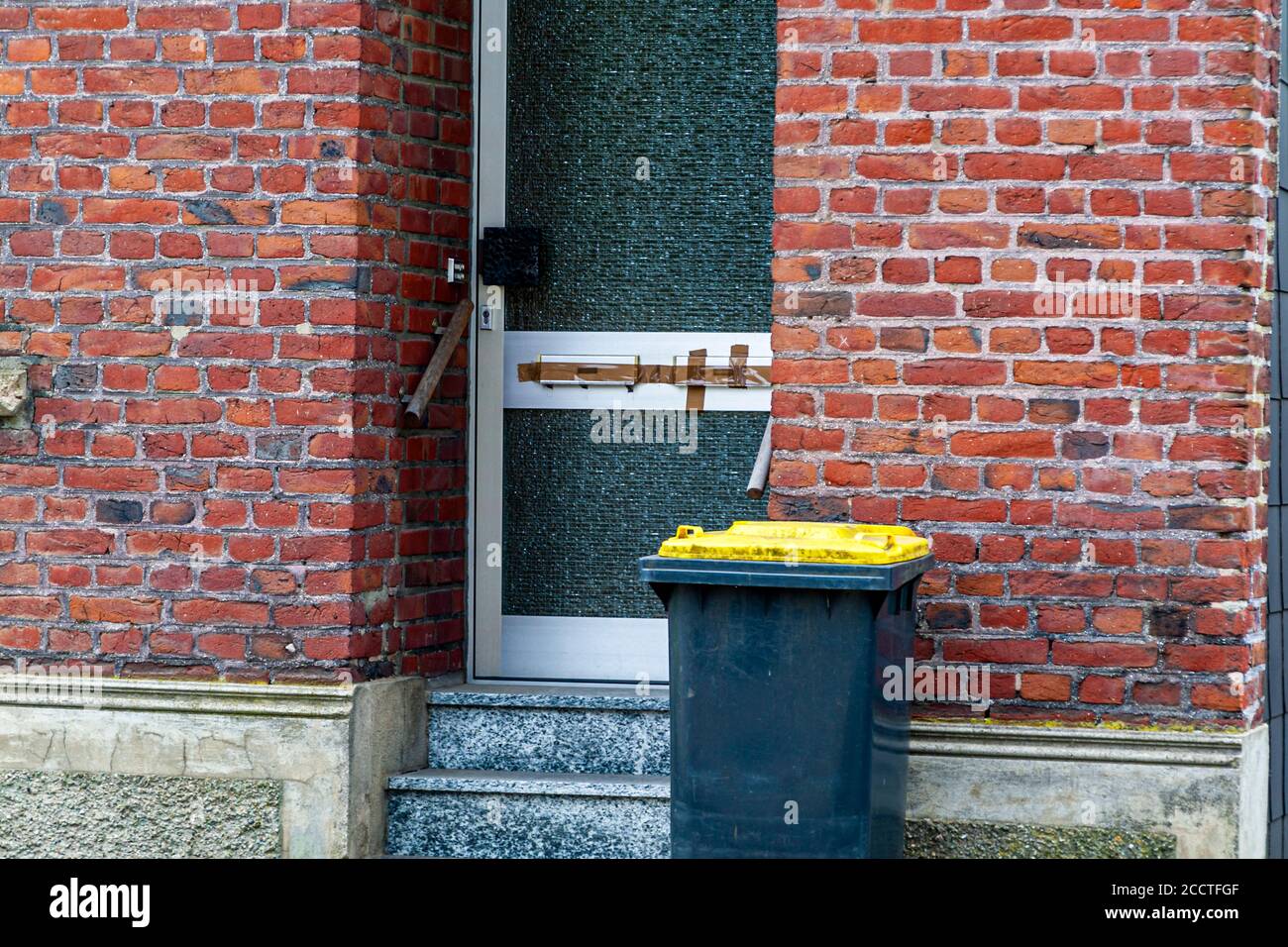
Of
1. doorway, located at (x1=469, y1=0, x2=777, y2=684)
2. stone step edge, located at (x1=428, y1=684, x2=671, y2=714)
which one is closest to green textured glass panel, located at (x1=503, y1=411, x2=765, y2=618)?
doorway, located at (x1=469, y1=0, x2=777, y2=684)

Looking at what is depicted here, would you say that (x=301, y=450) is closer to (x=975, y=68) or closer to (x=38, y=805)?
(x=38, y=805)

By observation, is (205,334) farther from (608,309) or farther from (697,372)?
(697,372)

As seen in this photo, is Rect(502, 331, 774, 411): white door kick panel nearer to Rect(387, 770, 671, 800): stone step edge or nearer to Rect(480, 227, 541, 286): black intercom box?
Rect(480, 227, 541, 286): black intercom box

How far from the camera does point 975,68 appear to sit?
4.77 metres

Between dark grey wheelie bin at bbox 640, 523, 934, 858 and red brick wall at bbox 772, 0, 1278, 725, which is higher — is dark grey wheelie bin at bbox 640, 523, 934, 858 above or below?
below

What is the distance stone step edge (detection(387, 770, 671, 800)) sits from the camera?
5.23 meters

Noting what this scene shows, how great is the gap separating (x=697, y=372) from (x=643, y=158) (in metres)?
0.75

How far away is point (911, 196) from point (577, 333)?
1.36 m

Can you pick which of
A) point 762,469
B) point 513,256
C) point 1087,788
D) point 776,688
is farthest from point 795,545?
point 513,256

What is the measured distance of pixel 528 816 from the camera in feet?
17.3

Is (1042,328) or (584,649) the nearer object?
(1042,328)

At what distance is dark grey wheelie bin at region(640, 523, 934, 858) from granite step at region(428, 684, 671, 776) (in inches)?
48.7

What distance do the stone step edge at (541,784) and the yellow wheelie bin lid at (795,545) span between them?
1.23m

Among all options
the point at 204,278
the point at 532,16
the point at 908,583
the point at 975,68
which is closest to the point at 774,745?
the point at 908,583
